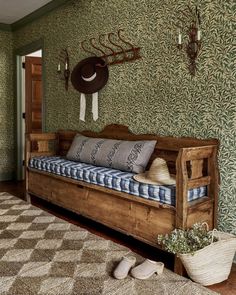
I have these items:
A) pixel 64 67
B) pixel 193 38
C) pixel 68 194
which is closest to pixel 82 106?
pixel 64 67

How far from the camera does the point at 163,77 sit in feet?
10.8

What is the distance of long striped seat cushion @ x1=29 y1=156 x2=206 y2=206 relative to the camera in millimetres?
2568

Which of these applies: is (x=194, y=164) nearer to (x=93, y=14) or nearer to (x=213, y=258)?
(x=213, y=258)

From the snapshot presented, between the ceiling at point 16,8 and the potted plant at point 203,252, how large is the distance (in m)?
3.92

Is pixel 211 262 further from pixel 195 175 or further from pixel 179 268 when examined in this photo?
pixel 195 175

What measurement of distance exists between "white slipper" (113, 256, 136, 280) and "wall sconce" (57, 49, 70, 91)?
9.60 ft

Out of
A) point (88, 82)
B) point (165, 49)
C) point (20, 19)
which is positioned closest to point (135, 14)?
point (165, 49)

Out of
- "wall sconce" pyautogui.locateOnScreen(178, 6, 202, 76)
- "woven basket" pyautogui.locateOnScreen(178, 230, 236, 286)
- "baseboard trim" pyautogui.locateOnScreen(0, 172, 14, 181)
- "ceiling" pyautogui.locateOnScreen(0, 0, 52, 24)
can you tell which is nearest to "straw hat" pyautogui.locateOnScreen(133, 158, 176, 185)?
"woven basket" pyautogui.locateOnScreen(178, 230, 236, 286)

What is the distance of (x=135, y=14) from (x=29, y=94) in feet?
9.28

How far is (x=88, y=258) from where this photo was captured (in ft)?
8.53

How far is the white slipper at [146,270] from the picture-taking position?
2.25m

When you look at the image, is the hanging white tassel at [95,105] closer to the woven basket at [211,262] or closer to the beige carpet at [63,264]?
the beige carpet at [63,264]

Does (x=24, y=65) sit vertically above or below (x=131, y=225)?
above

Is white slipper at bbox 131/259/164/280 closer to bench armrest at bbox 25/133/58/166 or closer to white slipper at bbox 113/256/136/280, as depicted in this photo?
white slipper at bbox 113/256/136/280
